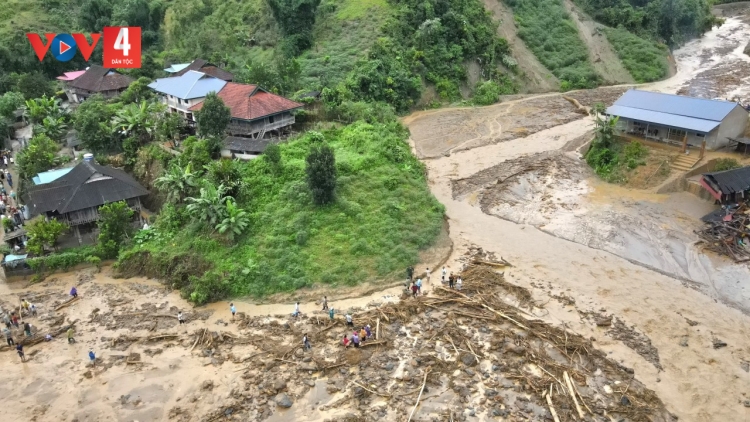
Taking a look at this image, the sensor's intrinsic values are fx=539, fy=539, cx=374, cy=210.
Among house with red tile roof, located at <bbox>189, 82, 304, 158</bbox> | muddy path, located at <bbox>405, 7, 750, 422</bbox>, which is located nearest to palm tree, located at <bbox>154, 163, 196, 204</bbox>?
house with red tile roof, located at <bbox>189, 82, 304, 158</bbox>

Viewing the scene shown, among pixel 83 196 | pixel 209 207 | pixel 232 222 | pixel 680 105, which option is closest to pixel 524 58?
pixel 680 105

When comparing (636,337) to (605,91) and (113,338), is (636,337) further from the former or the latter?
(605,91)

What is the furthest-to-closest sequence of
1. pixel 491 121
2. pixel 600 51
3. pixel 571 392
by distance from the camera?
pixel 600 51 → pixel 491 121 → pixel 571 392

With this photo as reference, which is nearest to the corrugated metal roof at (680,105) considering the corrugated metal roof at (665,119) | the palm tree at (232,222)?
the corrugated metal roof at (665,119)

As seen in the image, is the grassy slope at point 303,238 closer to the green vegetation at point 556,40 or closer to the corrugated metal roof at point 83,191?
the corrugated metal roof at point 83,191

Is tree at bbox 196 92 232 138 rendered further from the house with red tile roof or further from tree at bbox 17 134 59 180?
tree at bbox 17 134 59 180

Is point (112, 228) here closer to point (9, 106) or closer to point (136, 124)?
point (136, 124)
